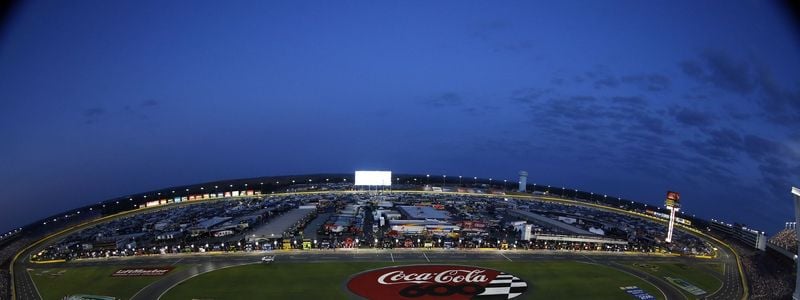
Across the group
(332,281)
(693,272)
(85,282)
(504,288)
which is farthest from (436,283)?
(85,282)

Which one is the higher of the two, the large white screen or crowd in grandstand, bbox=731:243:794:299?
the large white screen

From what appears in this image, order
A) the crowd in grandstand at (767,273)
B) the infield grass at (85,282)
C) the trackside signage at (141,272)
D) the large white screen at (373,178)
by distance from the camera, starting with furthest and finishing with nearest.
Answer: the large white screen at (373,178), the trackside signage at (141,272), the crowd in grandstand at (767,273), the infield grass at (85,282)

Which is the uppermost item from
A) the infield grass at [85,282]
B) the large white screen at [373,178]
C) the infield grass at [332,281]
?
the large white screen at [373,178]

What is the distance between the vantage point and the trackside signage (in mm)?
64188

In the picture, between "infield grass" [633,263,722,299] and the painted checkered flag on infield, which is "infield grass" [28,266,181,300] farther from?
"infield grass" [633,263,722,299]

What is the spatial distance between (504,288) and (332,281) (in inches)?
987

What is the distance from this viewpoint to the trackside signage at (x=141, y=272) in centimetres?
6419

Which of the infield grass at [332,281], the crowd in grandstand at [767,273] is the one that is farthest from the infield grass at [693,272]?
the infield grass at [332,281]

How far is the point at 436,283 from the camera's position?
61.4 metres

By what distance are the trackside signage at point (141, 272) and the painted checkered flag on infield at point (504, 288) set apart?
48216mm

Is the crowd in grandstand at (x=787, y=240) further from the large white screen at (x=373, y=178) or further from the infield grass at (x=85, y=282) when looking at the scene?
the infield grass at (x=85, y=282)

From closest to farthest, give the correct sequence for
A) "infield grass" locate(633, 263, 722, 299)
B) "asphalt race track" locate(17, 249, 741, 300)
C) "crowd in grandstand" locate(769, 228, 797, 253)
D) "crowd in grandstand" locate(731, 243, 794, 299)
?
"crowd in grandstand" locate(731, 243, 794, 299) < "asphalt race track" locate(17, 249, 741, 300) < "infield grass" locate(633, 263, 722, 299) < "crowd in grandstand" locate(769, 228, 797, 253)

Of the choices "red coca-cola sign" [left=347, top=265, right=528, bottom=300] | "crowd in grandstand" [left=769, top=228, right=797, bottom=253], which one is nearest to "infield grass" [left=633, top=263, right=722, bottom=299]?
"crowd in grandstand" [left=769, top=228, right=797, bottom=253]

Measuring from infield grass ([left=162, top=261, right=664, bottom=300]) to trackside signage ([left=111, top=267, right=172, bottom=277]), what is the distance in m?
7.41
